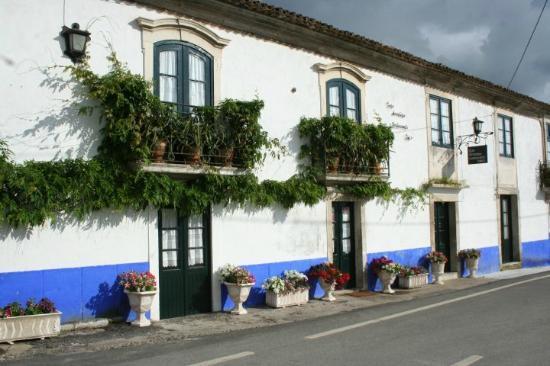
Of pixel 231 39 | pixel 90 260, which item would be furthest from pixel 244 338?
pixel 231 39

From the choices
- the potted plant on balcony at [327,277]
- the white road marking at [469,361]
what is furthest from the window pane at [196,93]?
the white road marking at [469,361]

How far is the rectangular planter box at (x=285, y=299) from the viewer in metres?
10.7

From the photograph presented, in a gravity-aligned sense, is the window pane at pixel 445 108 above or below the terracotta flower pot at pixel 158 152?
above

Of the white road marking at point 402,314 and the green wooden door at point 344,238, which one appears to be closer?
the white road marking at point 402,314

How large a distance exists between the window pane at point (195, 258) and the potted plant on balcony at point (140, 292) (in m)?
1.26

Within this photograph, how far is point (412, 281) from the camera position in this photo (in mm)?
13773

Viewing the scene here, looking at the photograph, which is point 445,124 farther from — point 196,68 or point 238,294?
point 238,294

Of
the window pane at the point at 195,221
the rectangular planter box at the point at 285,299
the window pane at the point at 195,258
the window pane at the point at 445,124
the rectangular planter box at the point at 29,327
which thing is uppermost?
the window pane at the point at 445,124

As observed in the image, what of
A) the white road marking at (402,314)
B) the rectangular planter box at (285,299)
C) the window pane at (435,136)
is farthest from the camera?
the window pane at (435,136)

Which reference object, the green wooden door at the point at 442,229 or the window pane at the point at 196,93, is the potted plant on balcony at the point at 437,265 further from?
the window pane at the point at 196,93

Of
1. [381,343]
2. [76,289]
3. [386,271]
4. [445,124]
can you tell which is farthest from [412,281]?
[76,289]

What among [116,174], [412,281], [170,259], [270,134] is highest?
[270,134]

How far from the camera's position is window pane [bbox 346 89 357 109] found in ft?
43.8

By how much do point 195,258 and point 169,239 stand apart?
0.66 meters
